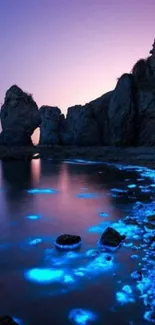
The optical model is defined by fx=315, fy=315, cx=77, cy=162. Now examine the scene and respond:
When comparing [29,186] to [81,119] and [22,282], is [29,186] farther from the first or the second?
[81,119]

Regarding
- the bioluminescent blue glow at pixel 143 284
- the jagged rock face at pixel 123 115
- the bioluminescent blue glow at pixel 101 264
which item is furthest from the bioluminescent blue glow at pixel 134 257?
the jagged rock face at pixel 123 115

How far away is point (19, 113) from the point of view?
85.3 m

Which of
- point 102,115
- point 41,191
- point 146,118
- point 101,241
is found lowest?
point 41,191

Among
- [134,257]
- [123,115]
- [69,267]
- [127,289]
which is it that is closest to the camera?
[127,289]

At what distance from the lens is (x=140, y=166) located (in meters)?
41.4

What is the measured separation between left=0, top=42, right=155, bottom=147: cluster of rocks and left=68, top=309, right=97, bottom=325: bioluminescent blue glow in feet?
164

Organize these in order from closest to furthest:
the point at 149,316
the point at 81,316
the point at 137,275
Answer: the point at 149,316 → the point at 81,316 → the point at 137,275

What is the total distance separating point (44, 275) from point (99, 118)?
68743 mm

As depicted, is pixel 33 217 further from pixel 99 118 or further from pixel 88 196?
pixel 99 118

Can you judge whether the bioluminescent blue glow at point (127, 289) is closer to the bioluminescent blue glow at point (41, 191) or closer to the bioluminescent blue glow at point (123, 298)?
the bioluminescent blue glow at point (123, 298)

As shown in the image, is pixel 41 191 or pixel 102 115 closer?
pixel 41 191

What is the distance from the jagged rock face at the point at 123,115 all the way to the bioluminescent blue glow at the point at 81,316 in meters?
55.0

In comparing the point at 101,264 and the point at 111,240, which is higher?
the point at 111,240

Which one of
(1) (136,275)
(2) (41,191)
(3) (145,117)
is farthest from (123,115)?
(1) (136,275)
